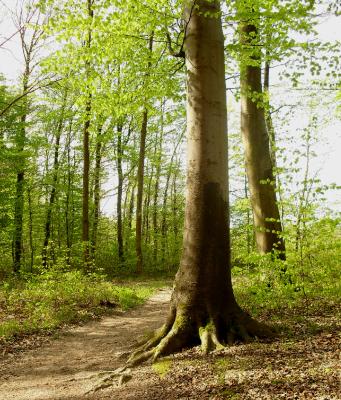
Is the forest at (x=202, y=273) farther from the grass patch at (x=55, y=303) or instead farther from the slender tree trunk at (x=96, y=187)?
the slender tree trunk at (x=96, y=187)

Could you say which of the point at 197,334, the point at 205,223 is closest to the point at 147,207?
the point at 205,223

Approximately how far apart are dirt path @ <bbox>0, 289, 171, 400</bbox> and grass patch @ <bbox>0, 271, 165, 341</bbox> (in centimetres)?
72


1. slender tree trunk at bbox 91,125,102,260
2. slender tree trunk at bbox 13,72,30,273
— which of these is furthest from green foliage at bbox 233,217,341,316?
slender tree trunk at bbox 91,125,102,260

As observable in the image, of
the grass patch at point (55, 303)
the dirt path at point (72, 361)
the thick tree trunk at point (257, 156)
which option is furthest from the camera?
the thick tree trunk at point (257, 156)

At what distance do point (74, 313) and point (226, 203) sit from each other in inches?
240

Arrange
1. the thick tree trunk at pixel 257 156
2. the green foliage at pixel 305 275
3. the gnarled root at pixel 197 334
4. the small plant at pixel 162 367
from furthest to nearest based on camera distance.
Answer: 1. the thick tree trunk at pixel 257 156
2. the green foliage at pixel 305 275
3. the gnarled root at pixel 197 334
4. the small plant at pixel 162 367

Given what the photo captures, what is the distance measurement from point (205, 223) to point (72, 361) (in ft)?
11.4

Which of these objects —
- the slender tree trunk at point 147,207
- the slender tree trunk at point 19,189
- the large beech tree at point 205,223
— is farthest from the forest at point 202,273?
the slender tree trunk at point 147,207

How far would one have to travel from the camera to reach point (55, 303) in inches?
405

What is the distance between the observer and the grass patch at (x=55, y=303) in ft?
28.6

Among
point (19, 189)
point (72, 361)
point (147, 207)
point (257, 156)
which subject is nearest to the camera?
point (72, 361)

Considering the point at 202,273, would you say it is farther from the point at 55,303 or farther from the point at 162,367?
the point at 55,303

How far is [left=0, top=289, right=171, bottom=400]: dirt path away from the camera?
16.9 feet

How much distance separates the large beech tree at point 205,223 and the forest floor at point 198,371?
36cm
